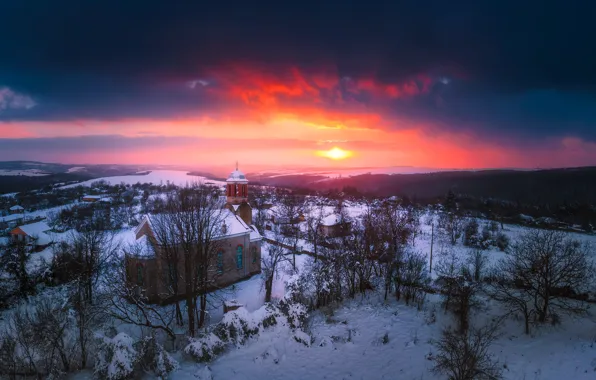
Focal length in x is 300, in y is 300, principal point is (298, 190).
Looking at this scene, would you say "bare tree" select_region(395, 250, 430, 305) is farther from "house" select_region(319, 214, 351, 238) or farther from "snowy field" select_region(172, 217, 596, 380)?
"house" select_region(319, 214, 351, 238)

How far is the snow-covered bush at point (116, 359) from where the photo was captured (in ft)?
33.1

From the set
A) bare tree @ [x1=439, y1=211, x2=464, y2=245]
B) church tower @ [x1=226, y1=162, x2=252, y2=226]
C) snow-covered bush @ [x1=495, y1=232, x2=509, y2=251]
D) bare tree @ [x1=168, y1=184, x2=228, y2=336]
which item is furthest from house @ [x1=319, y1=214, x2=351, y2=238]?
bare tree @ [x1=168, y1=184, x2=228, y2=336]

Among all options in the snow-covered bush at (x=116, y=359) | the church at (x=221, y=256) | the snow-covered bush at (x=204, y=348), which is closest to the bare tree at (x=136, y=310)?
the church at (x=221, y=256)

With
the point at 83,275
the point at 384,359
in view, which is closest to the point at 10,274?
the point at 83,275

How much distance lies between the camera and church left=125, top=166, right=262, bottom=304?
20.8 m

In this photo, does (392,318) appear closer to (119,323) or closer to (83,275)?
(119,323)

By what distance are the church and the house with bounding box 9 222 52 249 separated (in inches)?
928

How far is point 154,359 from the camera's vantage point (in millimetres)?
10914

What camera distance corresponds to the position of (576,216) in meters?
58.4

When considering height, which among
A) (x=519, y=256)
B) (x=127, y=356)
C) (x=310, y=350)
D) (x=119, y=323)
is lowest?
(x=119, y=323)

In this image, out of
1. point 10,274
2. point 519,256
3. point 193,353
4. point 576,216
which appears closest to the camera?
point 193,353

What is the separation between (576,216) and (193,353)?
74503mm

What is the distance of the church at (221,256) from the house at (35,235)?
2356cm

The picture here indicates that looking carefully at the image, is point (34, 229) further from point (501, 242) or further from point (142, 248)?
point (501, 242)
